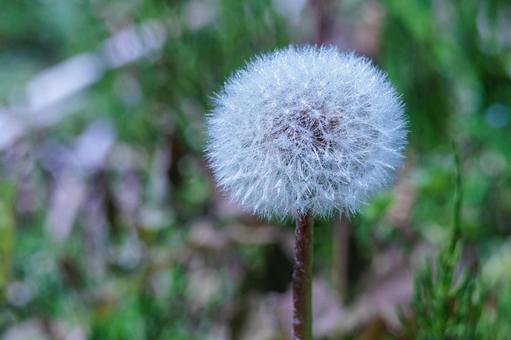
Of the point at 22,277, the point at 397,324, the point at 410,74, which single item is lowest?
the point at 397,324

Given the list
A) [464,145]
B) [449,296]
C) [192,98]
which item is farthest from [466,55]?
[449,296]

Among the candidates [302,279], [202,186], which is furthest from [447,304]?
[202,186]

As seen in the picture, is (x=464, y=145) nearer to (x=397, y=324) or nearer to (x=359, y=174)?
(x=397, y=324)

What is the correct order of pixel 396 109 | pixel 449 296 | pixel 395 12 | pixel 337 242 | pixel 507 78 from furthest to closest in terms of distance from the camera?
pixel 395 12 → pixel 507 78 → pixel 337 242 → pixel 449 296 → pixel 396 109

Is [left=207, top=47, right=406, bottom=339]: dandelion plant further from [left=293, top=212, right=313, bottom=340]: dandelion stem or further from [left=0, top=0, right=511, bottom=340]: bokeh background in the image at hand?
[left=0, top=0, right=511, bottom=340]: bokeh background

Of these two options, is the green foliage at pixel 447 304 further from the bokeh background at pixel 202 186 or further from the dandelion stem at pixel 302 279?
the dandelion stem at pixel 302 279

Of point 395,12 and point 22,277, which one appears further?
point 395,12

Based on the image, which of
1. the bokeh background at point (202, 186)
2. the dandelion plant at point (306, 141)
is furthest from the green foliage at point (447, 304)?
the dandelion plant at point (306, 141)

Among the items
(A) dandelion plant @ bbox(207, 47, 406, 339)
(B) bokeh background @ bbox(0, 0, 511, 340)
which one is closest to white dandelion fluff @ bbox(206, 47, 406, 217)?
(A) dandelion plant @ bbox(207, 47, 406, 339)
